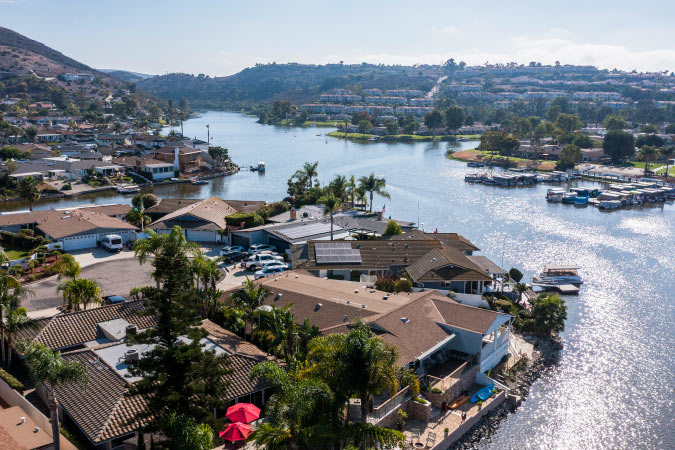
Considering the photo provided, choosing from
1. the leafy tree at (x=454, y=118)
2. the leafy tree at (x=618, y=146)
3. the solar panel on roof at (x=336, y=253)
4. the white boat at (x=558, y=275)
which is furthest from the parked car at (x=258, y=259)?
the leafy tree at (x=454, y=118)

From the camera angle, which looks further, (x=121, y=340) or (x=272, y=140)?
(x=272, y=140)

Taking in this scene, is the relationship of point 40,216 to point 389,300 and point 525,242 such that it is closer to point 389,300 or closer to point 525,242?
point 389,300

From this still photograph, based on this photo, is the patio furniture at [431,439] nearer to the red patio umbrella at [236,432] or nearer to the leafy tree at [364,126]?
the red patio umbrella at [236,432]

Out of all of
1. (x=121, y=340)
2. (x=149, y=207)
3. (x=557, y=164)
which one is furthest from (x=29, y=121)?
(x=121, y=340)

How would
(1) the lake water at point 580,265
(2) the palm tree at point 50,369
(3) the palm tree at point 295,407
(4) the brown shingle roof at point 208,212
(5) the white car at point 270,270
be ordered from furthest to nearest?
(4) the brown shingle roof at point 208,212 < (5) the white car at point 270,270 < (1) the lake water at point 580,265 < (3) the palm tree at point 295,407 < (2) the palm tree at point 50,369

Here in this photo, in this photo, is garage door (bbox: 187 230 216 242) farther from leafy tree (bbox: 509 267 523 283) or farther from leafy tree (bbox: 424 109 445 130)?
leafy tree (bbox: 424 109 445 130)

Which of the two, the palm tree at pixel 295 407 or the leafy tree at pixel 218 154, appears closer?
the palm tree at pixel 295 407
